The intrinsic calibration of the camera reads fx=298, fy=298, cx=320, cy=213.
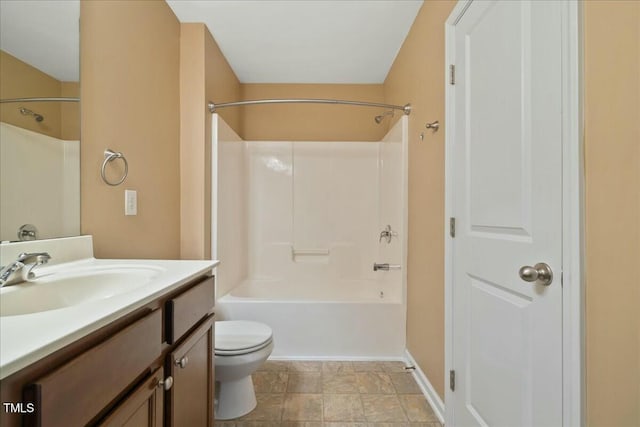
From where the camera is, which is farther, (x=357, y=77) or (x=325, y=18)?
(x=357, y=77)

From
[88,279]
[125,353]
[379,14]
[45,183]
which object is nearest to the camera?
[125,353]

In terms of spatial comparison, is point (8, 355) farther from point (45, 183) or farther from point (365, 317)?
point (365, 317)

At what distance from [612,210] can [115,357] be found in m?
1.13

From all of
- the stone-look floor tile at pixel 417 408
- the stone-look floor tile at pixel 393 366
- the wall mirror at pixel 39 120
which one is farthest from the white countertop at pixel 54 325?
the stone-look floor tile at pixel 393 366

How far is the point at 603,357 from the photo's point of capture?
27.7 inches

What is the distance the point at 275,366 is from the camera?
2.10 meters

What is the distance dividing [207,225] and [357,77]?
1.98 meters

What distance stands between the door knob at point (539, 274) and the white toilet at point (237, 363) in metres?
1.23

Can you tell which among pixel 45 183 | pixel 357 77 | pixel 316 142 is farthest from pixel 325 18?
pixel 45 183

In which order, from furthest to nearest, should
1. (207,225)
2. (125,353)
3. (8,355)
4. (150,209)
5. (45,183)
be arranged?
(207,225) < (150,209) < (45,183) < (125,353) < (8,355)

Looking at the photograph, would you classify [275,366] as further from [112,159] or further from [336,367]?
[112,159]

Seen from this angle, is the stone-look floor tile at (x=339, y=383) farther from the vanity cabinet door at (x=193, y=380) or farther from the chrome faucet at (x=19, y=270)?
the chrome faucet at (x=19, y=270)

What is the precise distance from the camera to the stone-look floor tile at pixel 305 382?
71.6 inches

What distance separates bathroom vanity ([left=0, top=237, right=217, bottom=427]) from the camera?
44 cm
